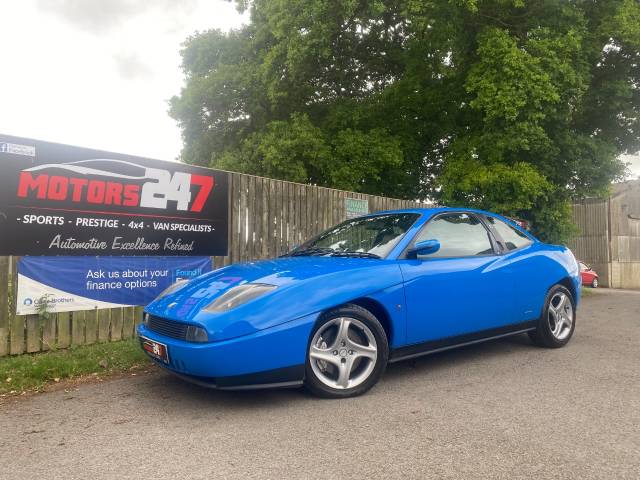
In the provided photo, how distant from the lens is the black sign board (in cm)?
518

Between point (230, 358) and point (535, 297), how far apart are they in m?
3.42

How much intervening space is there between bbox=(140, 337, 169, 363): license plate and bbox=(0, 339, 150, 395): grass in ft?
3.49

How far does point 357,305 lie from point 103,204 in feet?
11.6

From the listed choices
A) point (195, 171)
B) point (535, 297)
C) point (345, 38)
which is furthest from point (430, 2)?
point (535, 297)

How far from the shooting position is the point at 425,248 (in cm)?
418

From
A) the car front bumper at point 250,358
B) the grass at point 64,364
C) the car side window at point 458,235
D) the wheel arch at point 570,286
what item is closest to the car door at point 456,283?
the car side window at point 458,235

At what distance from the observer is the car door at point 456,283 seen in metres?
4.15

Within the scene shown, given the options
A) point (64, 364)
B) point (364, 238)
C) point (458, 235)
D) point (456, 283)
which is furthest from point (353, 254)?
point (64, 364)

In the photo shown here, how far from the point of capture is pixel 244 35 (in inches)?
800

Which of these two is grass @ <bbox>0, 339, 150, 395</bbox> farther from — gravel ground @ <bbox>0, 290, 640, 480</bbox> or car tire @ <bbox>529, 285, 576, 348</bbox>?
car tire @ <bbox>529, 285, 576, 348</bbox>

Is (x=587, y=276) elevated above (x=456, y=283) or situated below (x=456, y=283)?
below

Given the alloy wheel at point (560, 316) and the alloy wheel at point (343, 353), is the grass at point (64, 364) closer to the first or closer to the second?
the alloy wheel at point (343, 353)

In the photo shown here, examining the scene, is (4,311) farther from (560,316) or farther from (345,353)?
(560,316)

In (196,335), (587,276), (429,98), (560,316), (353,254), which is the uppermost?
(429,98)
